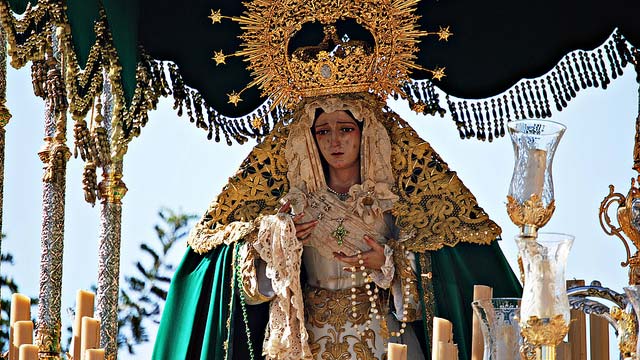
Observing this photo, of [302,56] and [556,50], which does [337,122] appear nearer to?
[302,56]

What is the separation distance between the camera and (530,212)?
452 cm

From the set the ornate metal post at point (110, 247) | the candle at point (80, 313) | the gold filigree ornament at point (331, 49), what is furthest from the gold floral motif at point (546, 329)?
the ornate metal post at point (110, 247)

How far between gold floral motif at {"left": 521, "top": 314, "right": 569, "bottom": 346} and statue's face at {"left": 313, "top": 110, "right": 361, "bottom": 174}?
9.55 ft

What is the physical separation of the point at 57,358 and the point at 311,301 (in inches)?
45.4

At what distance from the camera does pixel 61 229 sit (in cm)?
695

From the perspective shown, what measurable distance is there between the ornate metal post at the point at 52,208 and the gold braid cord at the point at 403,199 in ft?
2.11

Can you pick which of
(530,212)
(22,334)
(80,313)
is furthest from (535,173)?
(22,334)

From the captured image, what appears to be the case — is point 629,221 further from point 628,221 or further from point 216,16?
point 216,16

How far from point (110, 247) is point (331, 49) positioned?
1.25m

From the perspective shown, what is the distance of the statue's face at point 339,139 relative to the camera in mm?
7191

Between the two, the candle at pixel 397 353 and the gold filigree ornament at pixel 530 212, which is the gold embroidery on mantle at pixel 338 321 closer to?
the candle at pixel 397 353

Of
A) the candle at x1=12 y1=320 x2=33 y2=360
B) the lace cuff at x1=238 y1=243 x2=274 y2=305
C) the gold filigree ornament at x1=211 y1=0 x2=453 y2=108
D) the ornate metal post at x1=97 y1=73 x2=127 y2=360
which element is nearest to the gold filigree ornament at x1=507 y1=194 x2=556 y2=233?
the candle at x1=12 y1=320 x2=33 y2=360

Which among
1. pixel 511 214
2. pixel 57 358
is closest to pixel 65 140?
pixel 57 358

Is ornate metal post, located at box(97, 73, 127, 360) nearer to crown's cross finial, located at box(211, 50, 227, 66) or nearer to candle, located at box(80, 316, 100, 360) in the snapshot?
crown's cross finial, located at box(211, 50, 227, 66)
